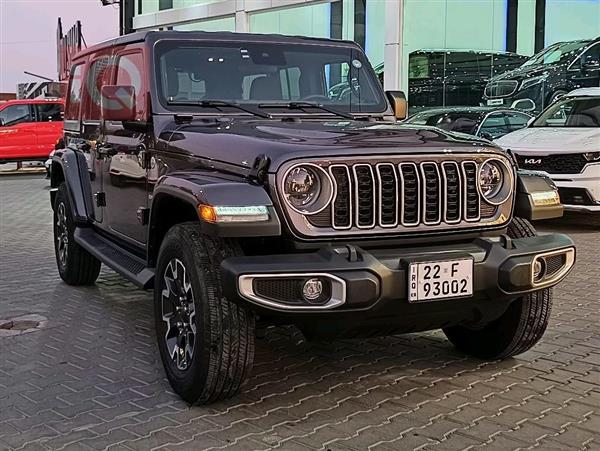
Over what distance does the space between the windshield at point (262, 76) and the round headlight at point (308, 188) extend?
1450 mm

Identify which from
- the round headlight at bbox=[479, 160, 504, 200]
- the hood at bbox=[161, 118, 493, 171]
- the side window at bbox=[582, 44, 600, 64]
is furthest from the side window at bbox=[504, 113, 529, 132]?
the round headlight at bbox=[479, 160, 504, 200]

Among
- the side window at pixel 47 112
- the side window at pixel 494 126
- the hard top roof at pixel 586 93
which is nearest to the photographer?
the hard top roof at pixel 586 93

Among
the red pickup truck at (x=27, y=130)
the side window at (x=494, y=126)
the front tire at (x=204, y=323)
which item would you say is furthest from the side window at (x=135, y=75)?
the red pickup truck at (x=27, y=130)

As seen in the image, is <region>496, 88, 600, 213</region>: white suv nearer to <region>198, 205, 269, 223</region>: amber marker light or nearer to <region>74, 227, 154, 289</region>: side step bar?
<region>74, 227, 154, 289</region>: side step bar

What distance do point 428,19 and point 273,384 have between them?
1443 centimetres

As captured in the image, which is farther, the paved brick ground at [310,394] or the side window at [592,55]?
the side window at [592,55]

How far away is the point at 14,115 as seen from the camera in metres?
20.5

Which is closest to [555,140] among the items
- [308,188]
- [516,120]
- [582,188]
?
[582,188]

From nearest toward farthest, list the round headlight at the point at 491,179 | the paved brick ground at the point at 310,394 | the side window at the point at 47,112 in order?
the paved brick ground at the point at 310,394 < the round headlight at the point at 491,179 < the side window at the point at 47,112

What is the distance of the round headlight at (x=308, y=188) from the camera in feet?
12.3

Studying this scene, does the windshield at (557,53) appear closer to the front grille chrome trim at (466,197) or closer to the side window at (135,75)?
the side window at (135,75)

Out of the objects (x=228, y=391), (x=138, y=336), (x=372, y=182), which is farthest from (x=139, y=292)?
(x=372, y=182)

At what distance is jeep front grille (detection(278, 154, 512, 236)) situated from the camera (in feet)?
12.5

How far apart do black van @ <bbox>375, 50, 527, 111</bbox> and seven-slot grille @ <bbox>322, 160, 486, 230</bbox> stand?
13.4 meters
